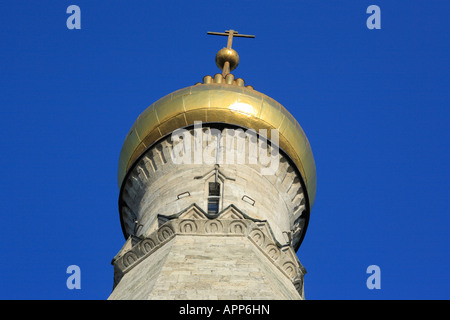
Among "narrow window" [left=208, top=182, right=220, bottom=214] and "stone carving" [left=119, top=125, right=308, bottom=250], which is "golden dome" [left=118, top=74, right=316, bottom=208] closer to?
"stone carving" [left=119, top=125, right=308, bottom=250]

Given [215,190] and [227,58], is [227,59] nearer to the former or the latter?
[227,58]

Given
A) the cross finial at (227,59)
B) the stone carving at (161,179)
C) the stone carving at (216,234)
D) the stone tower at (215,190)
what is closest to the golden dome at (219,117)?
the stone tower at (215,190)

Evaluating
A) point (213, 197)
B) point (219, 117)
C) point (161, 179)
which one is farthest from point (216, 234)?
point (219, 117)

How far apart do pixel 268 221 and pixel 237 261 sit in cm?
320

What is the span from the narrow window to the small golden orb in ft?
17.7

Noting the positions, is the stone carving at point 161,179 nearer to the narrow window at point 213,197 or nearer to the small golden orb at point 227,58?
the narrow window at point 213,197

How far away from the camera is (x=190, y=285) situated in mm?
15805

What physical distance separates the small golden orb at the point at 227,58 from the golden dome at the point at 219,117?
2027 mm

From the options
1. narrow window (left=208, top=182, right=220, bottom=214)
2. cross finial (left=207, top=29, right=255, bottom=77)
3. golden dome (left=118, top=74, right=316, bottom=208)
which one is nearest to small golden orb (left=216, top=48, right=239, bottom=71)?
cross finial (left=207, top=29, right=255, bottom=77)

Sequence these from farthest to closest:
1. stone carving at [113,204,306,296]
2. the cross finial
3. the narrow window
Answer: the cross finial → the narrow window → stone carving at [113,204,306,296]

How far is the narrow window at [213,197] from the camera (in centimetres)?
2022

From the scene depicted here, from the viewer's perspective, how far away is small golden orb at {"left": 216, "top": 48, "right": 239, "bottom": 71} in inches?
1005
